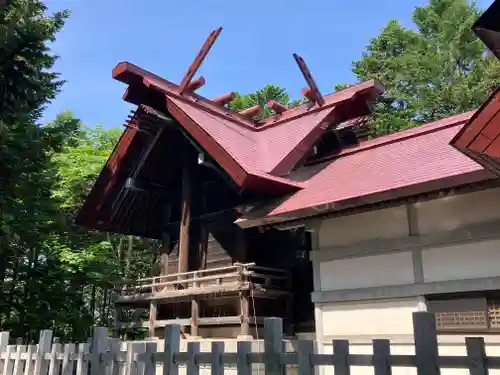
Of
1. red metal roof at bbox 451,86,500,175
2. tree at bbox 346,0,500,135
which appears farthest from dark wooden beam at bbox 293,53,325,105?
tree at bbox 346,0,500,135

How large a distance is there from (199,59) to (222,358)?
10214 mm

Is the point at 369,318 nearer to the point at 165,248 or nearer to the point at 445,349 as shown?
the point at 445,349

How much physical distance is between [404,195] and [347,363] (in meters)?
5.03

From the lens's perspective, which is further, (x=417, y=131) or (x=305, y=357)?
(x=417, y=131)

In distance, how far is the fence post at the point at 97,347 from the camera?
18.9 ft

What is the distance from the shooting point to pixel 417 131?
38.3ft

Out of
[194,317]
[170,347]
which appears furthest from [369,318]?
[170,347]

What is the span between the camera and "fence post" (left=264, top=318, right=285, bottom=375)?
409cm

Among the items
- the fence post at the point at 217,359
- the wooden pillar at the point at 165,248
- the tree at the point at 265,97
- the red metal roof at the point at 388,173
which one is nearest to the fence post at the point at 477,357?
the fence post at the point at 217,359

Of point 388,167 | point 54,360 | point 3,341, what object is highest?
point 388,167

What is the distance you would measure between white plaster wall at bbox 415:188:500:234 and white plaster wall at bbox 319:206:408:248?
39cm

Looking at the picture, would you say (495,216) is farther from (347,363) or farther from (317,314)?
(347,363)

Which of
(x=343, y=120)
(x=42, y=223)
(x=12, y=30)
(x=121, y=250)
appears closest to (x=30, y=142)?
(x=12, y=30)

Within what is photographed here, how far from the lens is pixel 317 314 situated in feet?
32.7
